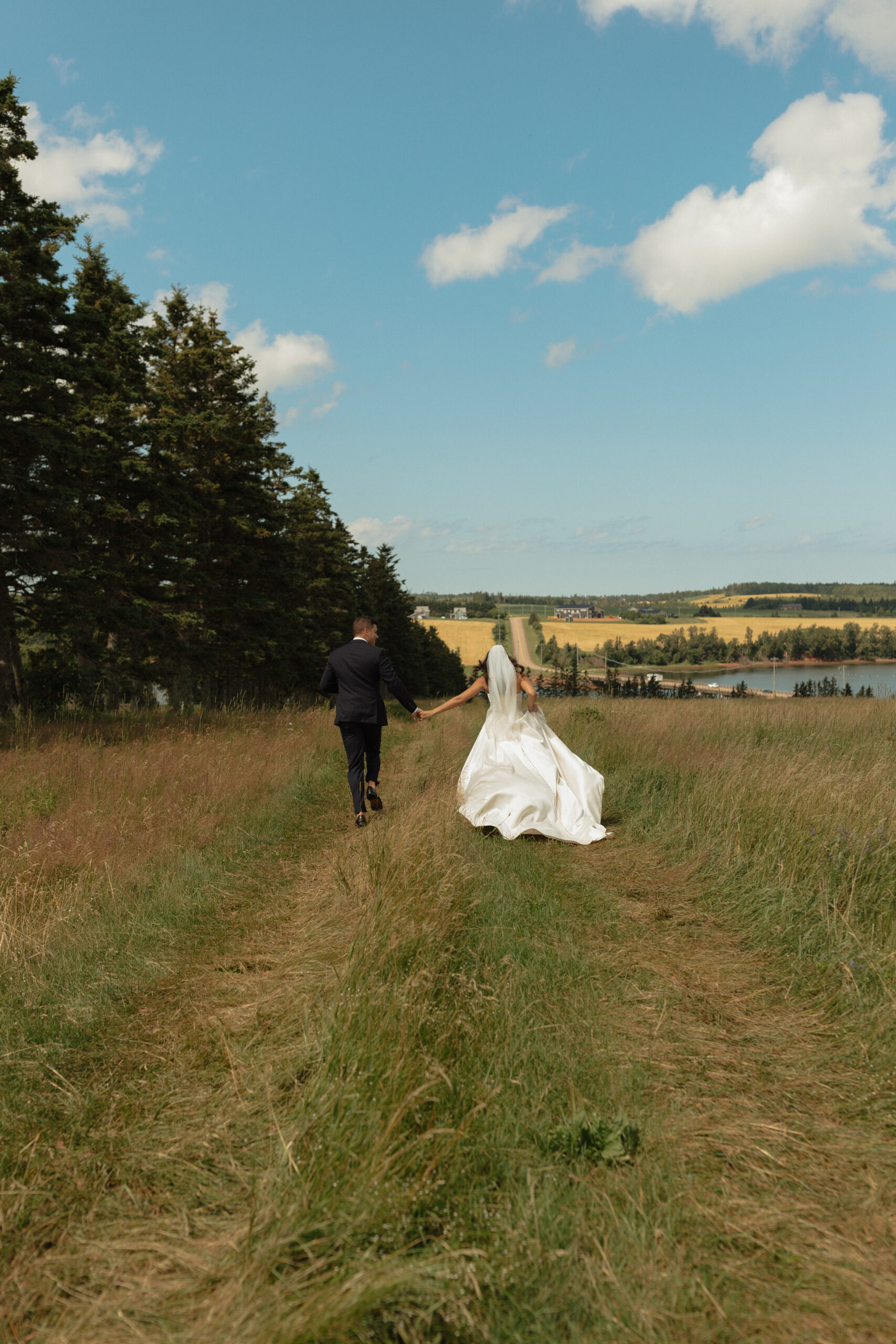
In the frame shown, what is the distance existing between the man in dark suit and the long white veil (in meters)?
1.01

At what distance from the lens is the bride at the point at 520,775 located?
7.47m

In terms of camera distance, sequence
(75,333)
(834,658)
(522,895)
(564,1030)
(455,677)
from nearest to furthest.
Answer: (564,1030) < (522,895) < (75,333) < (455,677) < (834,658)

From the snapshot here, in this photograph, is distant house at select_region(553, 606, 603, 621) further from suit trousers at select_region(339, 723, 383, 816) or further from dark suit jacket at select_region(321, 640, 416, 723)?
suit trousers at select_region(339, 723, 383, 816)

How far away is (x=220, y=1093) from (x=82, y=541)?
1617cm

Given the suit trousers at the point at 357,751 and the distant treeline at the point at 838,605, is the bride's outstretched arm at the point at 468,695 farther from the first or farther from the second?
the distant treeline at the point at 838,605

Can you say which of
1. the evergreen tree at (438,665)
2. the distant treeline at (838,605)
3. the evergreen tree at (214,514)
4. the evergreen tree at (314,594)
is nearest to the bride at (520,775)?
the evergreen tree at (214,514)

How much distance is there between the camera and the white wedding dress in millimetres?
7457

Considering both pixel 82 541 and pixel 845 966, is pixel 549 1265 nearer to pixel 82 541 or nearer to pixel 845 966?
pixel 845 966

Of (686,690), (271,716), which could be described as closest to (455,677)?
(686,690)

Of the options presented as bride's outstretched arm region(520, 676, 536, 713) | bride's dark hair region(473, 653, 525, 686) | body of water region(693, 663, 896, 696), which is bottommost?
body of water region(693, 663, 896, 696)

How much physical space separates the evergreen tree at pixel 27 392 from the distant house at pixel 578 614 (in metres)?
139

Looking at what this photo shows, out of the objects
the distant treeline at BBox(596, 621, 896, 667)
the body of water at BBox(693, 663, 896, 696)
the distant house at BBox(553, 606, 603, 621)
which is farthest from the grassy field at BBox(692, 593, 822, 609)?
the body of water at BBox(693, 663, 896, 696)

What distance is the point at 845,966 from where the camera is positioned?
395 centimetres

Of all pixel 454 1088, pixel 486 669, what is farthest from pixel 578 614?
pixel 454 1088
